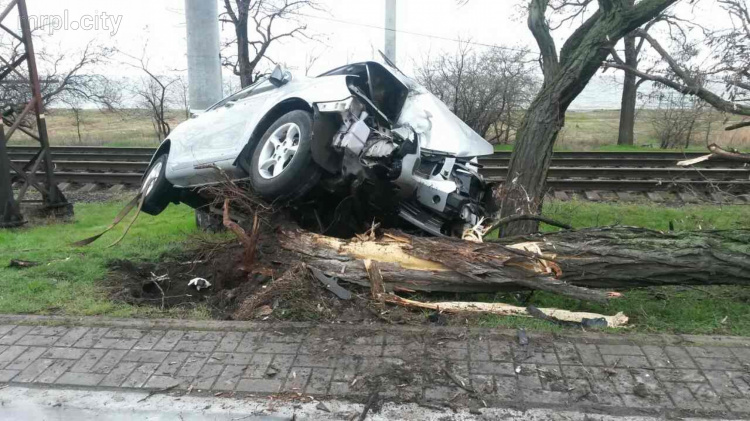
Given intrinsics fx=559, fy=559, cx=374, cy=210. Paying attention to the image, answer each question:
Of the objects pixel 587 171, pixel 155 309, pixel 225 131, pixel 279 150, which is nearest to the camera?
pixel 155 309

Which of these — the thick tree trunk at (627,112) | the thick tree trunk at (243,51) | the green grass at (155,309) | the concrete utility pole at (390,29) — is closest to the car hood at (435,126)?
the green grass at (155,309)

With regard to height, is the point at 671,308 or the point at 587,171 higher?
the point at 587,171

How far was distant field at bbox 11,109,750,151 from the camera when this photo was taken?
61.6 ft

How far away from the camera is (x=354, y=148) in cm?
510

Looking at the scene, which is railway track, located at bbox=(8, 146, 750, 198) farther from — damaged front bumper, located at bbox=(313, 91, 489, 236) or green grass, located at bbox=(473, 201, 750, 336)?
green grass, located at bbox=(473, 201, 750, 336)

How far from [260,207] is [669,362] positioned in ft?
12.2

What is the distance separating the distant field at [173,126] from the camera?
61.6 feet

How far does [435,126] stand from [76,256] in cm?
434

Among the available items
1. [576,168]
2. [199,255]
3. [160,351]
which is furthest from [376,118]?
[576,168]

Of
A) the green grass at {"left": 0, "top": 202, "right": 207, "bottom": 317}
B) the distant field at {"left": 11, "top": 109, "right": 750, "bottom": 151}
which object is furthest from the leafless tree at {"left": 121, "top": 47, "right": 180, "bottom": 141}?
the green grass at {"left": 0, "top": 202, "right": 207, "bottom": 317}

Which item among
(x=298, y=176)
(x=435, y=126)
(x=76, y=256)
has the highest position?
(x=435, y=126)

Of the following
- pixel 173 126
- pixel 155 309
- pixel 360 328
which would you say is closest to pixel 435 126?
pixel 360 328

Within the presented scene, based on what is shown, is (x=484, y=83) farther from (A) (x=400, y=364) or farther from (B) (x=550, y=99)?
(A) (x=400, y=364)

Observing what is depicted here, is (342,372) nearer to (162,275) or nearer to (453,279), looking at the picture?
(453,279)
